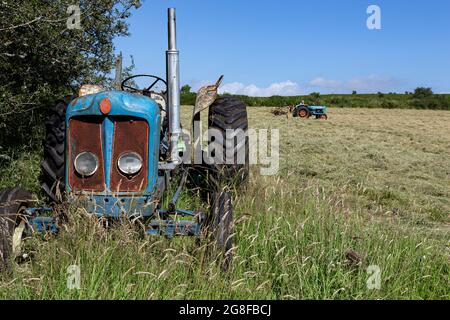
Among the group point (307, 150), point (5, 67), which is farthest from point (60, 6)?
point (307, 150)

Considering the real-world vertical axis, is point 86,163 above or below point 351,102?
below

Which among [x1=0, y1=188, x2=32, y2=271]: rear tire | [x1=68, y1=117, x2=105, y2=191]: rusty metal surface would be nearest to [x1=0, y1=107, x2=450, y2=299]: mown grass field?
[x1=0, y1=188, x2=32, y2=271]: rear tire

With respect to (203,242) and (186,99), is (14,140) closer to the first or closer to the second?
(203,242)

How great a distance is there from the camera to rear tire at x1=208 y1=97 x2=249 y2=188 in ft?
16.6

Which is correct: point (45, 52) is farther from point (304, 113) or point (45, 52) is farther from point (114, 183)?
point (304, 113)

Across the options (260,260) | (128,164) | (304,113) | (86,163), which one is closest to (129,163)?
(128,164)

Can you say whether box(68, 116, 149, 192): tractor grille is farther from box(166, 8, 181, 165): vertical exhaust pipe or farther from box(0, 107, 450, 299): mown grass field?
box(166, 8, 181, 165): vertical exhaust pipe

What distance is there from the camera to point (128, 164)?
12.7ft

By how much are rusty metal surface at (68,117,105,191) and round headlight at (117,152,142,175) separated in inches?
6.0

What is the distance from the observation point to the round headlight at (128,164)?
12.7 ft

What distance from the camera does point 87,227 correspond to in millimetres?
3422

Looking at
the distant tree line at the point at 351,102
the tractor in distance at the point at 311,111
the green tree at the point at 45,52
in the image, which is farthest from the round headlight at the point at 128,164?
the distant tree line at the point at 351,102

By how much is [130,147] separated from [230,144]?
1.48m

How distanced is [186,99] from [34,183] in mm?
30942
